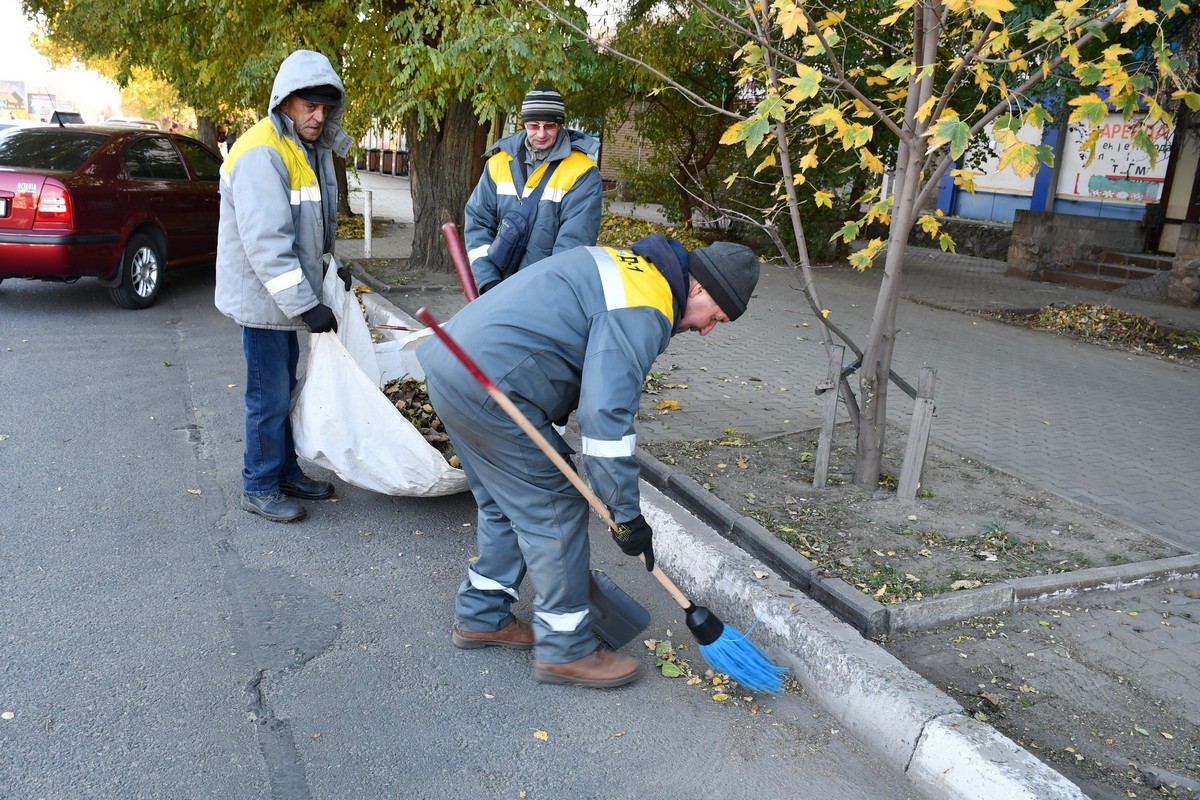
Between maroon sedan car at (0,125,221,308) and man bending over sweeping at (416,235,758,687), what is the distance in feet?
21.2

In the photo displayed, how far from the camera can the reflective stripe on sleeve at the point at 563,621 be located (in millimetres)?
3250

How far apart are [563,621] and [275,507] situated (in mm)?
1866

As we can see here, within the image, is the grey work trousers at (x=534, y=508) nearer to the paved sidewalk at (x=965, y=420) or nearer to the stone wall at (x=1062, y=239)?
the paved sidewalk at (x=965, y=420)

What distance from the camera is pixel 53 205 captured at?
808 centimetres

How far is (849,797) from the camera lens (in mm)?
2846

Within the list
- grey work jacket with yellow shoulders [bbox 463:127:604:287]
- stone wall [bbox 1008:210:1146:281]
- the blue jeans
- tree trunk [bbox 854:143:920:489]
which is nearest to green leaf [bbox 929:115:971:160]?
tree trunk [bbox 854:143:920:489]

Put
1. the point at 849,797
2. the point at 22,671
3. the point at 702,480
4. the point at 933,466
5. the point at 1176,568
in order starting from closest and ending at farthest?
the point at 849,797 → the point at 22,671 → the point at 1176,568 → the point at 702,480 → the point at 933,466

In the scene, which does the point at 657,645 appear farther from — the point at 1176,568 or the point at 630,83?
→ the point at 630,83

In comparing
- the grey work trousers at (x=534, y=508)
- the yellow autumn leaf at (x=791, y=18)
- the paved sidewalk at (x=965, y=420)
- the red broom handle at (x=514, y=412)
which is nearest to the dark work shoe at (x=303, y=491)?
the grey work trousers at (x=534, y=508)

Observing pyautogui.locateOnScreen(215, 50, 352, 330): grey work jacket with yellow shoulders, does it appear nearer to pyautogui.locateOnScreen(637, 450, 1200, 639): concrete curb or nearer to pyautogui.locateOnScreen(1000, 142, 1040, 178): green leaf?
pyautogui.locateOnScreen(637, 450, 1200, 639): concrete curb

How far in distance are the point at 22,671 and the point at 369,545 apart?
146 cm

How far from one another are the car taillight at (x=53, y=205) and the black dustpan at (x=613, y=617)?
22.3ft

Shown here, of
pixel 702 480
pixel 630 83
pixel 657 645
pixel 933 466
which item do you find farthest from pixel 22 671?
pixel 630 83

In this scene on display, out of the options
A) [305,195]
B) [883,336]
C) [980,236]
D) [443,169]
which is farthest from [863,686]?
[980,236]
